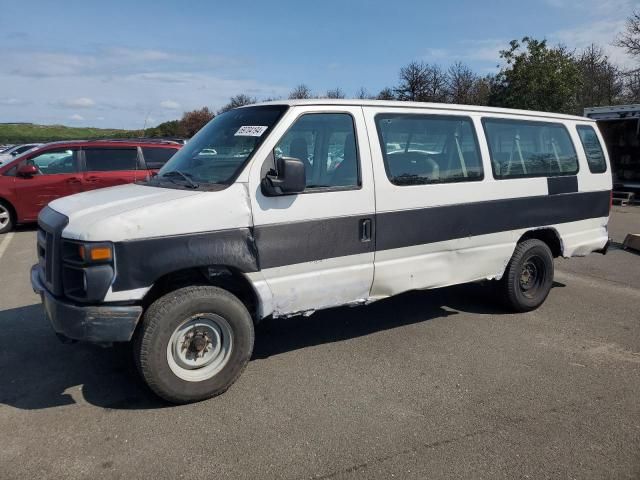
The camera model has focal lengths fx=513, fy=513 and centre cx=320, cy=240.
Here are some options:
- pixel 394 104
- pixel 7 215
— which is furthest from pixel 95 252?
Answer: pixel 7 215

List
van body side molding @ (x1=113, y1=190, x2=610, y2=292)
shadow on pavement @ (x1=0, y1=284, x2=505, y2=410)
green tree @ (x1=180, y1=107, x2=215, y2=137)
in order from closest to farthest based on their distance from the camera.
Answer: van body side molding @ (x1=113, y1=190, x2=610, y2=292), shadow on pavement @ (x1=0, y1=284, x2=505, y2=410), green tree @ (x1=180, y1=107, x2=215, y2=137)

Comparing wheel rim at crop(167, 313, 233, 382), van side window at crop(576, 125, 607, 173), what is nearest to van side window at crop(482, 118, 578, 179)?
van side window at crop(576, 125, 607, 173)

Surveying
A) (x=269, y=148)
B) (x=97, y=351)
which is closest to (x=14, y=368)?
(x=97, y=351)

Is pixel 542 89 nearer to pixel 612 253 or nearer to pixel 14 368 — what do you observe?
pixel 612 253

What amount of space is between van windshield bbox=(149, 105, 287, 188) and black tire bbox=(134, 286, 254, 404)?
2.80 ft

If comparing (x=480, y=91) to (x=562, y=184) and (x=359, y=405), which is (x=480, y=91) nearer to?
(x=562, y=184)

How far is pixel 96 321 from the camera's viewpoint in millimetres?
3266

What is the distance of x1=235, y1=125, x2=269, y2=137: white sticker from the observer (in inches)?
154

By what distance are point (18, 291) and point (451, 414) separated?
5.41 metres

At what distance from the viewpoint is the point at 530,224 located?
538cm

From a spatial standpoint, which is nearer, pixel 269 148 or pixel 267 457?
pixel 267 457

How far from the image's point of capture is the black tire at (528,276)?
5.38 meters

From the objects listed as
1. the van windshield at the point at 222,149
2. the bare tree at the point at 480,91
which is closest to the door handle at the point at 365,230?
the van windshield at the point at 222,149

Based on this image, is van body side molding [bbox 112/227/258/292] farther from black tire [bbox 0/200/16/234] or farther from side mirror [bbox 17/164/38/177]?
black tire [bbox 0/200/16/234]
